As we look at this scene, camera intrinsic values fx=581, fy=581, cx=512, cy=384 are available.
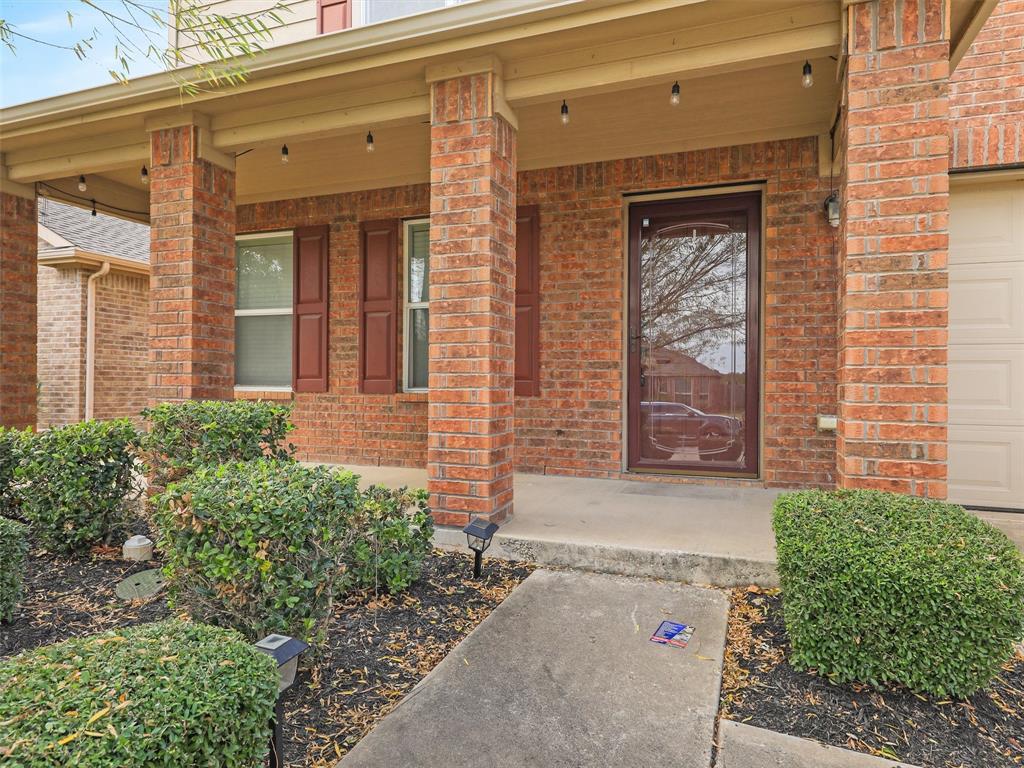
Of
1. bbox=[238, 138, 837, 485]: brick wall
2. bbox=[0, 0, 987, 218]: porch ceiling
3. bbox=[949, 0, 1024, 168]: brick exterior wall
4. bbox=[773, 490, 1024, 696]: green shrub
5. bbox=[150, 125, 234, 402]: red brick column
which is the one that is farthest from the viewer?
bbox=[238, 138, 837, 485]: brick wall

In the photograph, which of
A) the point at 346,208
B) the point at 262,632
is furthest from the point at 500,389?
the point at 346,208

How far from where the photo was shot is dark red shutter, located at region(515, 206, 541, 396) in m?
5.38

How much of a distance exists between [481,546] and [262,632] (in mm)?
1357

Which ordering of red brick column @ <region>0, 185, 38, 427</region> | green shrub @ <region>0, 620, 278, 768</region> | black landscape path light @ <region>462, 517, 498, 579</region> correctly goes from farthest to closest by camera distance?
red brick column @ <region>0, 185, 38, 427</region>
black landscape path light @ <region>462, 517, 498, 579</region>
green shrub @ <region>0, 620, 278, 768</region>

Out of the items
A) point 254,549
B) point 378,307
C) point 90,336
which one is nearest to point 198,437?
point 254,549

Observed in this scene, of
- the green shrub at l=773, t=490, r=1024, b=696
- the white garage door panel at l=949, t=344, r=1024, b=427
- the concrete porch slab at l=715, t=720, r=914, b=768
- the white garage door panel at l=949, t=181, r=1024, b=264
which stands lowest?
the concrete porch slab at l=715, t=720, r=914, b=768

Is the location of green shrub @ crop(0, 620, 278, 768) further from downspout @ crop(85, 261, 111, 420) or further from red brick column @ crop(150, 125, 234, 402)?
downspout @ crop(85, 261, 111, 420)

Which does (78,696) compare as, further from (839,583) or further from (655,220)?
(655,220)

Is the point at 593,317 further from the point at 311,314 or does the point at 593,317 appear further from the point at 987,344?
the point at 311,314

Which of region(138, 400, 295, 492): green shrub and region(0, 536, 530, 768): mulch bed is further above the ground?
region(138, 400, 295, 492): green shrub

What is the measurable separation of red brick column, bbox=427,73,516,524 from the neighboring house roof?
19.2 ft

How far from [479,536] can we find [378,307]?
351cm

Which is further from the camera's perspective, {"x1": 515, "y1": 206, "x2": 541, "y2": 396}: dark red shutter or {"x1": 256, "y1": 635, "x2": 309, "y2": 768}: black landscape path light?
{"x1": 515, "y1": 206, "x2": 541, "y2": 396}: dark red shutter

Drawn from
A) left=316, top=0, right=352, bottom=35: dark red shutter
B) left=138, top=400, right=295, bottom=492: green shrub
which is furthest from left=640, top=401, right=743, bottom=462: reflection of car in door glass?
left=316, top=0, right=352, bottom=35: dark red shutter
